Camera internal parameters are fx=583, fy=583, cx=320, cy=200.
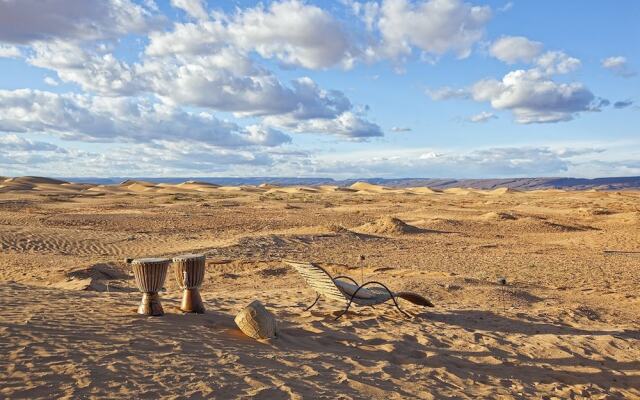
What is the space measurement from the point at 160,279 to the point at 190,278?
429 mm

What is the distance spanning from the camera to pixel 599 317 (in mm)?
9016

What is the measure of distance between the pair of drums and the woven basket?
115 centimetres

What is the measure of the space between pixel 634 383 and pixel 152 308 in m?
5.41

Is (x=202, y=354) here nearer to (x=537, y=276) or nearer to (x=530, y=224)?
(x=537, y=276)

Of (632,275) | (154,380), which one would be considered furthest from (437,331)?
(632,275)

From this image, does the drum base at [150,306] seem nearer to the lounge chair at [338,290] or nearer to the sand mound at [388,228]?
the lounge chair at [338,290]

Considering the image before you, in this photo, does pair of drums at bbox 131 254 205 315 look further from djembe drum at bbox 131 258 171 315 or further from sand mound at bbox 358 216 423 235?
sand mound at bbox 358 216 423 235

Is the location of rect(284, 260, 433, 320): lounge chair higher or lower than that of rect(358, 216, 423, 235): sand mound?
higher

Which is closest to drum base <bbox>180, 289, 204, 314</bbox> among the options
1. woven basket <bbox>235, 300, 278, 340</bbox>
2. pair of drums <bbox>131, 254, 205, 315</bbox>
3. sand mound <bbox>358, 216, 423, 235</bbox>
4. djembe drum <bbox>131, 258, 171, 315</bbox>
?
pair of drums <bbox>131, 254, 205, 315</bbox>

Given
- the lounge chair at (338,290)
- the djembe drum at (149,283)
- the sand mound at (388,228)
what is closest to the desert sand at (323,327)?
the djembe drum at (149,283)

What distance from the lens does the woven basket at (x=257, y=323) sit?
6465 millimetres

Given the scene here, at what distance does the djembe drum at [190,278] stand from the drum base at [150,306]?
457 mm

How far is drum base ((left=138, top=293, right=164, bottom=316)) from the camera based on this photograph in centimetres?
693

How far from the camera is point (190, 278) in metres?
7.40
